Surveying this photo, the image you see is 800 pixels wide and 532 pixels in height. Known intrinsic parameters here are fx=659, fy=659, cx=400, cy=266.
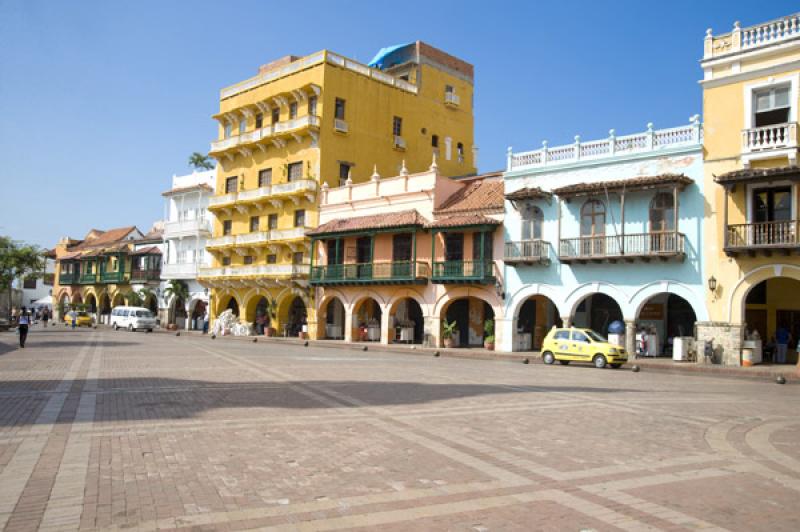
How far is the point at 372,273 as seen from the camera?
123 ft

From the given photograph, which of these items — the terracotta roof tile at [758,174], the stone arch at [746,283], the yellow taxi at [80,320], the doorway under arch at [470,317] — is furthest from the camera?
the yellow taxi at [80,320]

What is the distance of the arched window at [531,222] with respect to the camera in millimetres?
31281

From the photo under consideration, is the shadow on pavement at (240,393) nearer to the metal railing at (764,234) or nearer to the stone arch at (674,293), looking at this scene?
the metal railing at (764,234)

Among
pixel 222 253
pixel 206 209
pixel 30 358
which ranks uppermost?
pixel 206 209

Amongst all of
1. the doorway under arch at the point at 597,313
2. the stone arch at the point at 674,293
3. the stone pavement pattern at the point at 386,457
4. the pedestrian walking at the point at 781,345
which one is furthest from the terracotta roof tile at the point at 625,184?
the stone pavement pattern at the point at 386,457

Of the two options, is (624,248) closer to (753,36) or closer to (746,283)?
(746,283)

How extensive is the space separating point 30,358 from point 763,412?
71.3ft

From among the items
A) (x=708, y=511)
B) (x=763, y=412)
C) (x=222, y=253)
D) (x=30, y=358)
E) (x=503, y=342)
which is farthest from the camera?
(x=222, y=253)

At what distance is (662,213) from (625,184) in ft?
6.46

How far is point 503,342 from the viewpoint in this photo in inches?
1270

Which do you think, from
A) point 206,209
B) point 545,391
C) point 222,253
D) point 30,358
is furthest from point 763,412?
point 206,209

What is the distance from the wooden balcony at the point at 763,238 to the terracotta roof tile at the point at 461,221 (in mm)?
10823

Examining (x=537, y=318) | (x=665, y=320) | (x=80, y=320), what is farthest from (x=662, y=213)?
(x=80, y=320)

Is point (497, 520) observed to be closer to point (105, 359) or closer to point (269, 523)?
point (269, 523)
